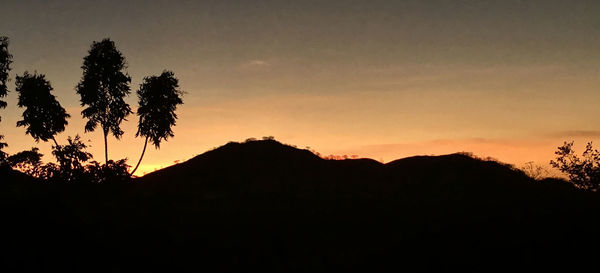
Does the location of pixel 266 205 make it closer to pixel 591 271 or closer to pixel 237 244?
pixel 237 244

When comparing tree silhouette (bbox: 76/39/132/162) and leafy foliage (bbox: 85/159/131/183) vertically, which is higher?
tree silhouette (bbox: 76/39/132/162)

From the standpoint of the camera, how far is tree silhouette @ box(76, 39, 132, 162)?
49125mm

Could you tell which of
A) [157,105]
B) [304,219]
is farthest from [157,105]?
[304,219]

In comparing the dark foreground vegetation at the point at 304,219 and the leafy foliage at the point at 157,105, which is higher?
the leafy foliage at the point at 157,105

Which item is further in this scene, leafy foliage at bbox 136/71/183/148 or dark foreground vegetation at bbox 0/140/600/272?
leafy foliage at bbox 136/71/183/148

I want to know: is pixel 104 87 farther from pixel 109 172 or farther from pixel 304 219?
pixel 304 219

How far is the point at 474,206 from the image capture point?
1389 inches

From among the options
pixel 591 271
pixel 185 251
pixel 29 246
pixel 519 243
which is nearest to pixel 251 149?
pixel 185 251

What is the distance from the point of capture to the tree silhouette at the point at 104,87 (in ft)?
161

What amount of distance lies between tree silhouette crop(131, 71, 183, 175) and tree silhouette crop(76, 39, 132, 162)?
1.96 metres

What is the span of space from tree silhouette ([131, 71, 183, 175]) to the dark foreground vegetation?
7098mm

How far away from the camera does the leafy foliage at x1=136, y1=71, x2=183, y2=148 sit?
49250mm

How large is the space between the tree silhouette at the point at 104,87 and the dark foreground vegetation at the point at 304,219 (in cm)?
841

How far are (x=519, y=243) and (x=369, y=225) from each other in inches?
360
